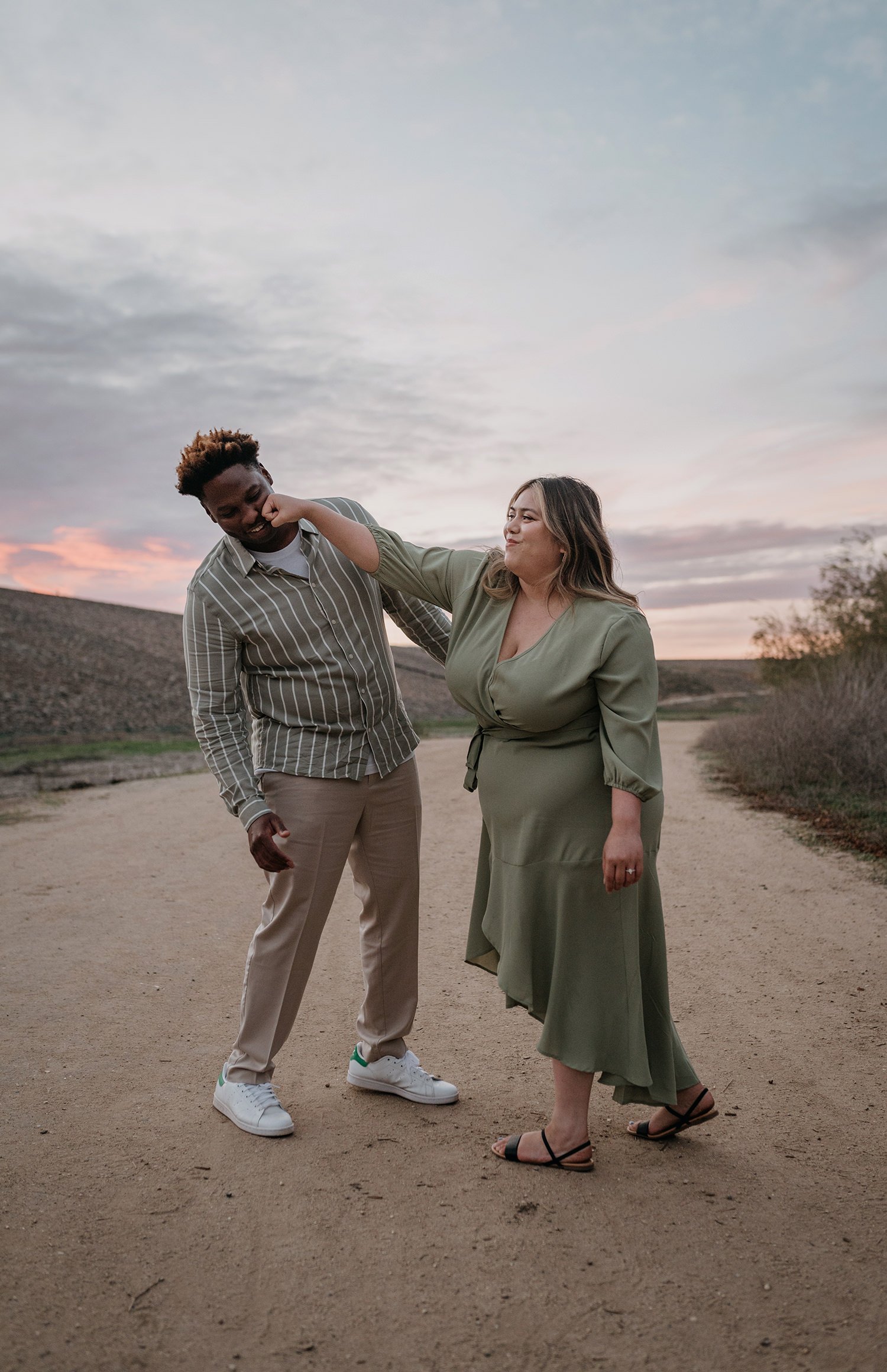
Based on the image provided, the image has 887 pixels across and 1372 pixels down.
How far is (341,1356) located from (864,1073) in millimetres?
2648

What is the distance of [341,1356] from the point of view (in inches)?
97.5

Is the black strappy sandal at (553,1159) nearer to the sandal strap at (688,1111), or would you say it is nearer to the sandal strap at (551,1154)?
the sandal strap at (551,1154)

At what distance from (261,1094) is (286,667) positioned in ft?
5.15

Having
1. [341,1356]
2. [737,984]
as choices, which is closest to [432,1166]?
[341,1356]

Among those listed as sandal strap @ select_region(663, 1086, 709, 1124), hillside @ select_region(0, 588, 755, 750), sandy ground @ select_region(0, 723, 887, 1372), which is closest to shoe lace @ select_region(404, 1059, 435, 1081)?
sandy ground @ select_region(0, 723, 887, 1372)

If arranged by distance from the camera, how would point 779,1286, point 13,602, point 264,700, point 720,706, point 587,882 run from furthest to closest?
point 720,706, point 13,602, point 264,700, point 587,882, point 779,1286

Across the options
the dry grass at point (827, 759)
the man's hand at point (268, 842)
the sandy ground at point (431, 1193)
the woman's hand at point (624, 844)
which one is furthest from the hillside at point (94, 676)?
the woman's hand at point (624, 844)

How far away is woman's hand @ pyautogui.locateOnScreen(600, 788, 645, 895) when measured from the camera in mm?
3016

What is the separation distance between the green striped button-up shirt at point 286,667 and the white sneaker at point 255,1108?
999 mm

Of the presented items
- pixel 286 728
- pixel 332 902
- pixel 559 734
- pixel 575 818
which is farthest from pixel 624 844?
pixel 286 728

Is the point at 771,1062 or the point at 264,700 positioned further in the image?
the point at 771,1062

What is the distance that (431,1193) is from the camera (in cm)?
324

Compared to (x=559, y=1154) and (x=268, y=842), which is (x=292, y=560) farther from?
(x=559, y=1154)

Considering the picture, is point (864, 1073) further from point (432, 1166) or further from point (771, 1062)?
point (432, 1166)
